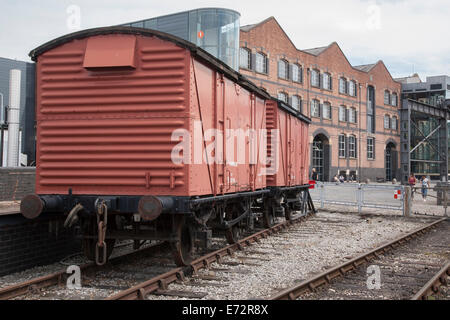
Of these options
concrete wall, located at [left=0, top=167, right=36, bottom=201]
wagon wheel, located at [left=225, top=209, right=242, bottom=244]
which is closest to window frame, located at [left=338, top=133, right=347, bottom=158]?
concrete wall, located at [left=0, top=167, right=36, bottom=201]

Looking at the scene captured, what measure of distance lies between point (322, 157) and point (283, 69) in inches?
381

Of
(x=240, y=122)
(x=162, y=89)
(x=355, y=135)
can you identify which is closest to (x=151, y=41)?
(x=162, y=89)

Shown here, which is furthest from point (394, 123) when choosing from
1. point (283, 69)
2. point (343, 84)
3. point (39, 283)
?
point (39, 283)

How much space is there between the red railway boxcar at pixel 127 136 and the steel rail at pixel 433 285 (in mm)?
3367

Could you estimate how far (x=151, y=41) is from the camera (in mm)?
6543

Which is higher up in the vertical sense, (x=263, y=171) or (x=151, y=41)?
(x=151, y=41)

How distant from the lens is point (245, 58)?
104 feet

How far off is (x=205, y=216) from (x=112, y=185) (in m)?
1.66

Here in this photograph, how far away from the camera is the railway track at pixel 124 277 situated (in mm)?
5707

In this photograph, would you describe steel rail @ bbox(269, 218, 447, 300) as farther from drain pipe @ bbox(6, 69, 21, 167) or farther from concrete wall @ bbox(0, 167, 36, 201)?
drain pipe @ bbox(6, 69, 21, 167)

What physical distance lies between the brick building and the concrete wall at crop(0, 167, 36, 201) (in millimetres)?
20181

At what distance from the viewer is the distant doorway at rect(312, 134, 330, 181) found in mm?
39812

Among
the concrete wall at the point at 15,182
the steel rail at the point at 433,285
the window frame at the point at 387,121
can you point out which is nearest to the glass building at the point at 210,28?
the concrete wall at the point at 15,182

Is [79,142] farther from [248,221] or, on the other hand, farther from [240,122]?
[248,221]
